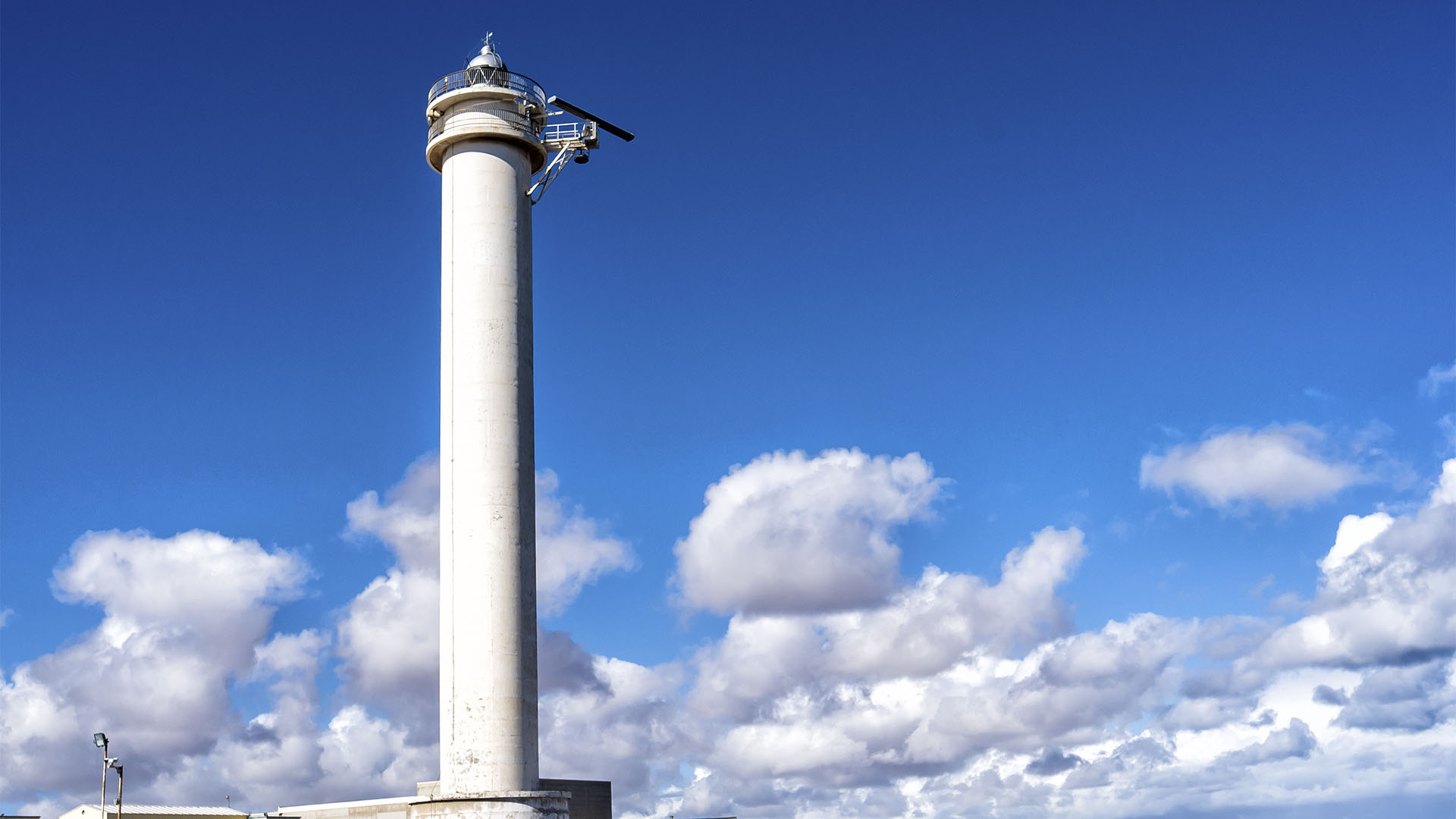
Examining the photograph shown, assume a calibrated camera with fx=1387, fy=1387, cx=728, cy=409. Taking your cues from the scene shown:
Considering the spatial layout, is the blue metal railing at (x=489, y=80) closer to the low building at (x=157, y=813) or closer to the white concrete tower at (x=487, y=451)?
the white concrete tower at (x=487, y=451)

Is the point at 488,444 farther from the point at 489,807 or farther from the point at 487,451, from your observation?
the point at 489,807

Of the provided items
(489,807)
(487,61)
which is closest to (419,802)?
(489,807)

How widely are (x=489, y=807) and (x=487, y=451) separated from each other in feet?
46.9

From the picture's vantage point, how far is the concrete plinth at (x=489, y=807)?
2147 inches

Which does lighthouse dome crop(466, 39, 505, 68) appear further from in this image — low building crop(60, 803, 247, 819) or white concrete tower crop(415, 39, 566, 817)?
low building crop(60, 803, 247, 819)

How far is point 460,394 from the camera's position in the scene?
5847cm

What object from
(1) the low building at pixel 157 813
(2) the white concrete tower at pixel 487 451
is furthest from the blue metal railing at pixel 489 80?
(1) the low building at pixel 157 813

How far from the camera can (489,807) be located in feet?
179

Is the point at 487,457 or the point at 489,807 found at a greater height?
the point at 487,457

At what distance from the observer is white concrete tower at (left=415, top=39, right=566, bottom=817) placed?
55469mm

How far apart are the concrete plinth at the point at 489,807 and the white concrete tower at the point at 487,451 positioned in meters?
0.05

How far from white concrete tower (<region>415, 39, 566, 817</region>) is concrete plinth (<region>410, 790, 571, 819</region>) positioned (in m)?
0.05

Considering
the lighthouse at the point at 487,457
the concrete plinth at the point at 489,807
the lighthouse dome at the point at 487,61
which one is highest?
the lighthouse dome at the point at 487,61

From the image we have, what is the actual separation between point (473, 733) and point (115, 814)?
27957 mm
